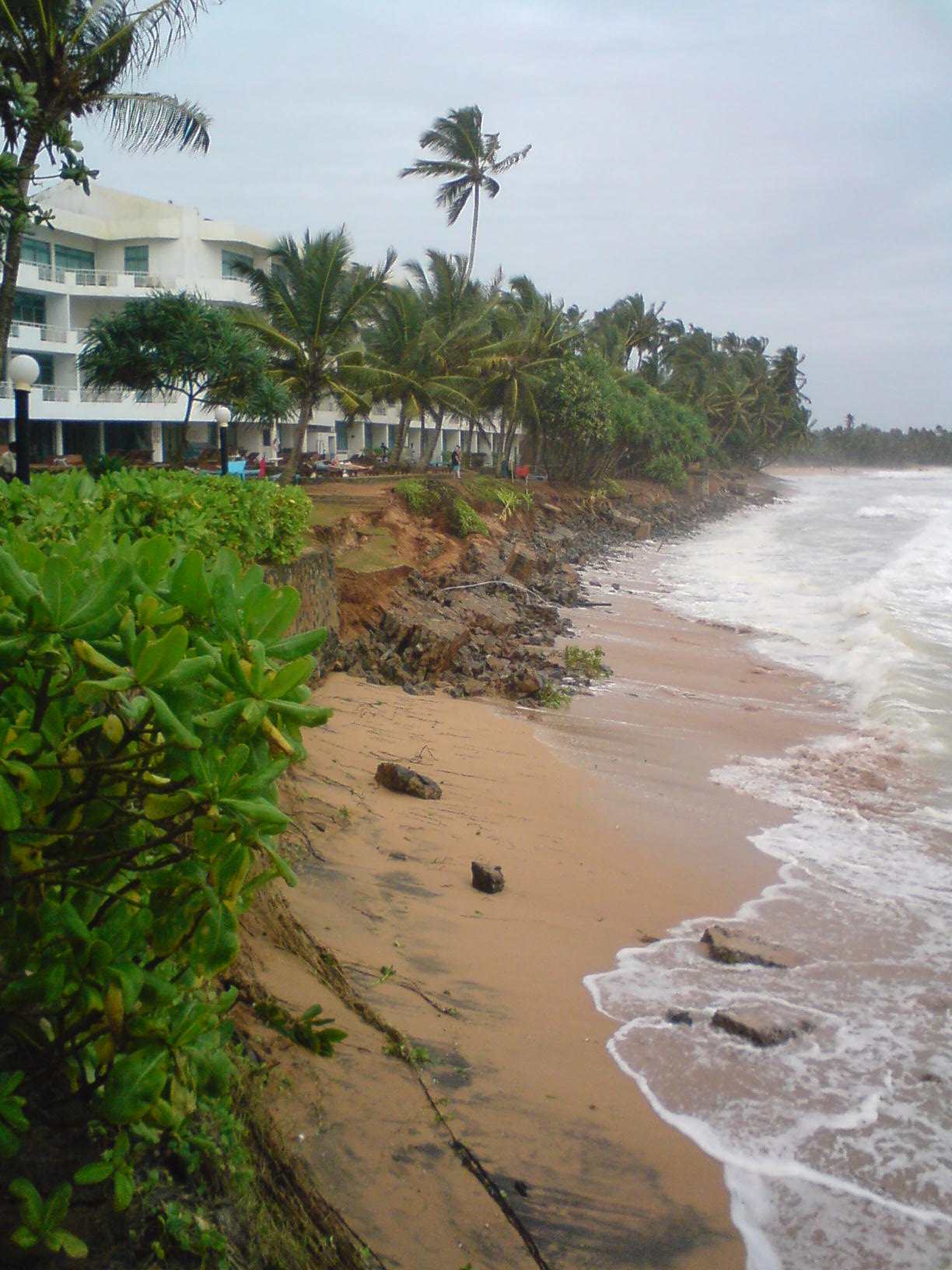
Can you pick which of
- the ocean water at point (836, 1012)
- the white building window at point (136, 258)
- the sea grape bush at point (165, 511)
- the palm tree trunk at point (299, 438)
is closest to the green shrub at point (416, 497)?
the palm tree trunk at point (299, 438)

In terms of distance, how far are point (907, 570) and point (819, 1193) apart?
28735 mm

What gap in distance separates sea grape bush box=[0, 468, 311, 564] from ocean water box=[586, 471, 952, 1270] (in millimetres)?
3415

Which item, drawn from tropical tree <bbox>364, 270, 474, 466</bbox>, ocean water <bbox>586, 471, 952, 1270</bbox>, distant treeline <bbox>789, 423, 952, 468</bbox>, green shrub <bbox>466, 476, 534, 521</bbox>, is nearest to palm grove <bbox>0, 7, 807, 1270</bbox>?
ocean water <bbox>586, 471, 952, 1270</bbox>

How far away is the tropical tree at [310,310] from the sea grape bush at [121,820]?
20456 mm

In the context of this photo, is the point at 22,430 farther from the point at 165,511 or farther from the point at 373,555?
the point at 373,555

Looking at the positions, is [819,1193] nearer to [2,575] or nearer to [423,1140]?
[423,1140]

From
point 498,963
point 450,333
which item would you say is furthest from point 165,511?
point 450,333

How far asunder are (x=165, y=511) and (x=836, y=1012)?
5094 millimetres

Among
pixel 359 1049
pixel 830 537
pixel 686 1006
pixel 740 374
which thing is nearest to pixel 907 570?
pixel 830 537

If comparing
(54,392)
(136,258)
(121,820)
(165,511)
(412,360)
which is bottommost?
(121,820)

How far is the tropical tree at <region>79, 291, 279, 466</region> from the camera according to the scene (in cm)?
1745

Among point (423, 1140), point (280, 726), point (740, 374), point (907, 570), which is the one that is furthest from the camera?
point (740, 374)

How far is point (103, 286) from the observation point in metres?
34.2

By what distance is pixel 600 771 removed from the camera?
9633 millimetres
